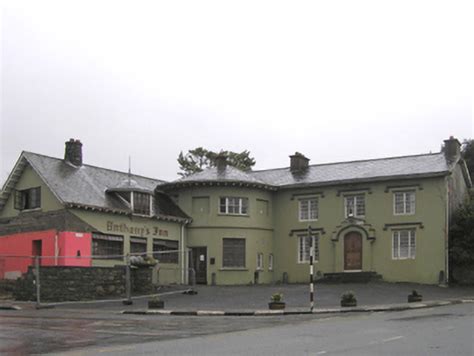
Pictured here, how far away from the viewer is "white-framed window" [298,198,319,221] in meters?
43.0

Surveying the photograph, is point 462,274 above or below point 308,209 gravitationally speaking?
below

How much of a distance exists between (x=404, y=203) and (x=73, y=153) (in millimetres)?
19820

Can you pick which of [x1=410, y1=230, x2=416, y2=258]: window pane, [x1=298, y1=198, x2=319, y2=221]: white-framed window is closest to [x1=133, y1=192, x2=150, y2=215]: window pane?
[x1=298, y1=198, x2=319, y2=221]: white-framed window

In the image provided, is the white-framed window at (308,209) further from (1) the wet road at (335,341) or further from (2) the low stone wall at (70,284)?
(1) the wet road at (335,341)

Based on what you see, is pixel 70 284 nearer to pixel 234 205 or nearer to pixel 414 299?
pixel 414 299

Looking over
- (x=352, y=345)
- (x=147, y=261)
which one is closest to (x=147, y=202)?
(x=147, y=261)

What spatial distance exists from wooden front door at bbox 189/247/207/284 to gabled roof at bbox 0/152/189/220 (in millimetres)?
Result: 2226

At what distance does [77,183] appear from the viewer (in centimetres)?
3806

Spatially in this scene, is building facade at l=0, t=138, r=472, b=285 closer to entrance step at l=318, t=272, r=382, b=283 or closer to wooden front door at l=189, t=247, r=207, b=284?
wooden front door at l=189, t=247, r=207, b=284

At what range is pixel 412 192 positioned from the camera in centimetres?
3978

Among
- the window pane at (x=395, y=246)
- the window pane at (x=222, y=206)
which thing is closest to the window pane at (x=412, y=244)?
the window pane at (x=395, y=246)

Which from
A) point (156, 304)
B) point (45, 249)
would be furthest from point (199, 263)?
point (156, 304)

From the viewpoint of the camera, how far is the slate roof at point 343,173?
40188mm

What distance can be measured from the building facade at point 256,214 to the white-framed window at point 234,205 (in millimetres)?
63
